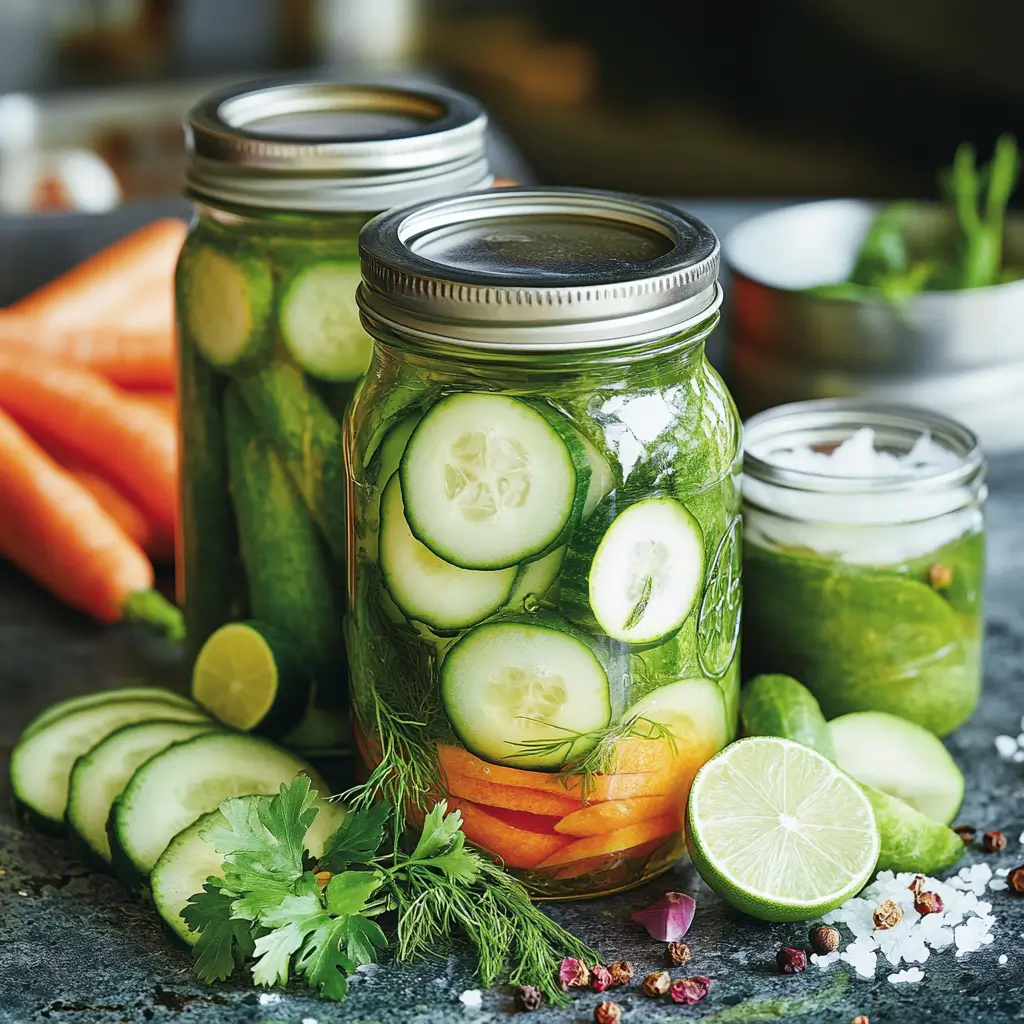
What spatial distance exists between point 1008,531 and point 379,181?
2.97ft

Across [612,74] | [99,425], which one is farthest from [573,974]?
[612,74]

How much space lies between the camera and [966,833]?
3.97ft

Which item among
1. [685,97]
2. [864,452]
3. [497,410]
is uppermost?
[497,410]

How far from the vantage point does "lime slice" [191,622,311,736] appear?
1245mm

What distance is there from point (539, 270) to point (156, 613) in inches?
27.8

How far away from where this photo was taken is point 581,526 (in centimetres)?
100

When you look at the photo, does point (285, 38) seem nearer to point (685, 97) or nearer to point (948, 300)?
point (685, 97)

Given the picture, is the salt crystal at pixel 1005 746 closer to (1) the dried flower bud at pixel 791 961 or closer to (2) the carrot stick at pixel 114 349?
(1) the dried flower bud at pixel 791 961

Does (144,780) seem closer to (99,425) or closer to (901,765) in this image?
(901,765)

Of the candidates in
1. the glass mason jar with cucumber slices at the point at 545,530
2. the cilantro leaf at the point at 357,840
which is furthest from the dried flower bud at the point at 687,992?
the cilantro leaf at the point at 357,840

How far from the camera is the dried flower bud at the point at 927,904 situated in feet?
3.62

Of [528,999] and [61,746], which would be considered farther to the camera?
[61,746]

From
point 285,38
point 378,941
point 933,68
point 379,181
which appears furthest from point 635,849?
point 285,38

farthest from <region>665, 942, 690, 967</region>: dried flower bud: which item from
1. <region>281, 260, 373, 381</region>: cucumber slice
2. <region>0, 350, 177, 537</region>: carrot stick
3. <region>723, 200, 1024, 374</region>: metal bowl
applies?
<region>0, 350, 177, 537</region>: carrot stick
